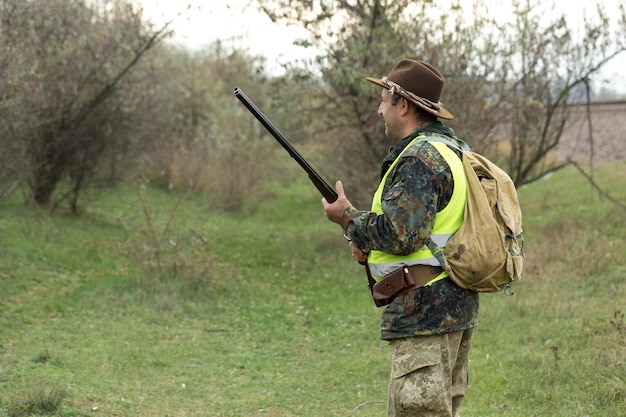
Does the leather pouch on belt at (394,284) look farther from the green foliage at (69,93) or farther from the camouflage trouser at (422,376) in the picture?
the green foliage at (69,93)

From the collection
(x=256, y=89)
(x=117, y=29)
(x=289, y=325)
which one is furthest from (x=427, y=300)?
(x=256, y=89)

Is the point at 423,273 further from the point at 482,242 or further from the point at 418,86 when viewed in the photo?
the point at 418,86

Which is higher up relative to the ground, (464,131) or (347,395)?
(464,131)

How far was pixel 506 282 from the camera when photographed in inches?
148

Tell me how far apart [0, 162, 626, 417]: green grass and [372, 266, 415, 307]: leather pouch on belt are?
2496mm

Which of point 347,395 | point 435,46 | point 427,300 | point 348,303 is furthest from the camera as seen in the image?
point 435,46

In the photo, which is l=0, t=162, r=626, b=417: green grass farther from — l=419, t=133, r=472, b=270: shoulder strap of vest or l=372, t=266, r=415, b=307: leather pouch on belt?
l=419, t=133, r=472, b=270: shoulder strap of vest

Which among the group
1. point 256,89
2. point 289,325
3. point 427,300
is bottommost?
point 289,325

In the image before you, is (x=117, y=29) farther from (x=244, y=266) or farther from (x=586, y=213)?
(x=586, y=213)

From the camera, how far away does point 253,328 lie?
8758 mm

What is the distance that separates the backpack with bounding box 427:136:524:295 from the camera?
12.0 ft

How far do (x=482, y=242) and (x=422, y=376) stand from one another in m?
0.67

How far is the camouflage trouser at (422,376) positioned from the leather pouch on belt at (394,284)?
0.71ft

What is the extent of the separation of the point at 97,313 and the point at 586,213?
398 inches
